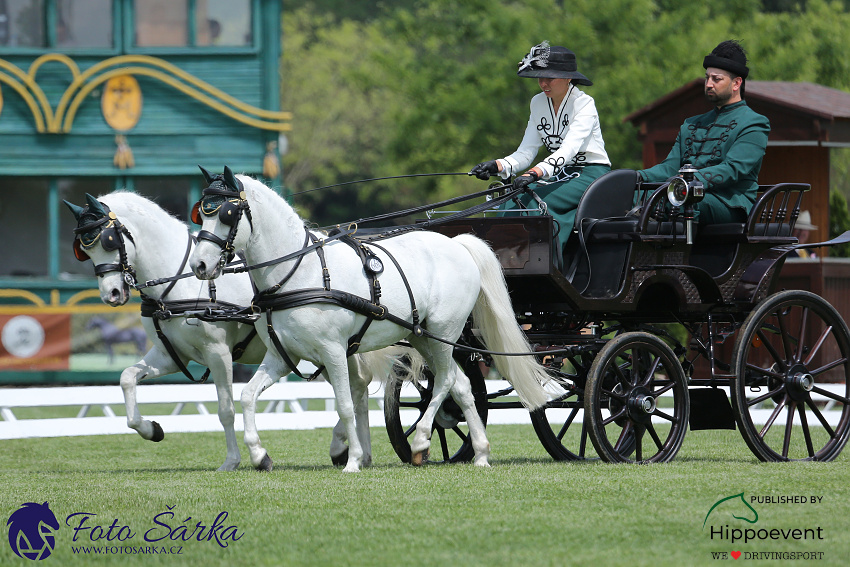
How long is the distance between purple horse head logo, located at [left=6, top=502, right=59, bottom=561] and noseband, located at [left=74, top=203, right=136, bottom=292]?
8.14ft

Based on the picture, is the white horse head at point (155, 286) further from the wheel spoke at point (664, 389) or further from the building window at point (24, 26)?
the building window at point (24, 26)

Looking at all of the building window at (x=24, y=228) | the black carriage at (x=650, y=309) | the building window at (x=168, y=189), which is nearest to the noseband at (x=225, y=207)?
the black carriage at (x=650, y=309)

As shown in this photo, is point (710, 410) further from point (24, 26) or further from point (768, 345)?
point (24, 26)

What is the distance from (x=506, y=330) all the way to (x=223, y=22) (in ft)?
37.5

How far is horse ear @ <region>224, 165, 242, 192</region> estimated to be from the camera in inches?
292

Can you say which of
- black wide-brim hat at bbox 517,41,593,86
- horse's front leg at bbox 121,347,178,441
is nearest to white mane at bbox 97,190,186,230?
horse's front leg at bbox 121,347,178,441

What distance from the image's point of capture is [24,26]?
18.3m

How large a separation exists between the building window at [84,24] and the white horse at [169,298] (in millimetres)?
10076

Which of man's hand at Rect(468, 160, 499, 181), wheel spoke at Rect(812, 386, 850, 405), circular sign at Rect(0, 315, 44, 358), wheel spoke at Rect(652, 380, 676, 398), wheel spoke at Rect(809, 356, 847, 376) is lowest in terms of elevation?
circular sign at Rect(0, 315, 44, 358)

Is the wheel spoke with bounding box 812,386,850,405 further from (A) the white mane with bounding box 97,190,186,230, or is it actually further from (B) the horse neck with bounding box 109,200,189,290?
(A) the white mane with bounding box 97,190,186,230

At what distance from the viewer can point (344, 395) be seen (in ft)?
25.7

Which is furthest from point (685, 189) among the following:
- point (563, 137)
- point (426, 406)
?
point (426, 406)

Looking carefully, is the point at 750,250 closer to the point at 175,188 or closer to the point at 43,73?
the point at 175,188

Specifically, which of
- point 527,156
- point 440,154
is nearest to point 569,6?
point 440,154
